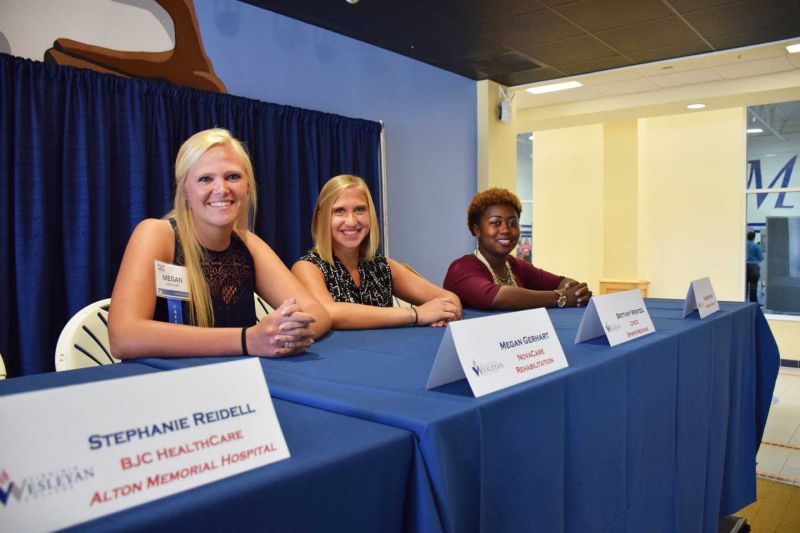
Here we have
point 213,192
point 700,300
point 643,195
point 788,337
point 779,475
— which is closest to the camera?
point 213,192

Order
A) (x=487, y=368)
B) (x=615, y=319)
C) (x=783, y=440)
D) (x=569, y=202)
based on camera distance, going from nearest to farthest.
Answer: (x=487, y=368) → (x=615, y=319) → (x=783, y=440) → (x=569, y=202)

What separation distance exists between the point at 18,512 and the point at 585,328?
3.90 ft

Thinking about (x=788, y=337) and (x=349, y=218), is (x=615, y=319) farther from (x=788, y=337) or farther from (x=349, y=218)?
(x=788, y=337)

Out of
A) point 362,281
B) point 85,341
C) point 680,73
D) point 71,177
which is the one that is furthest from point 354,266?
point 680,73

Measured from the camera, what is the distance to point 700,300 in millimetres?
1951

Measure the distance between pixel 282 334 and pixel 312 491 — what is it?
2.07 ft

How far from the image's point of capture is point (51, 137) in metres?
2.44

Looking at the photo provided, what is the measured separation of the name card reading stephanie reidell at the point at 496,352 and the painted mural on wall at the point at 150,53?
2.28 metres

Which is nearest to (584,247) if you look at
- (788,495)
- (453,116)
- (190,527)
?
(453,116)

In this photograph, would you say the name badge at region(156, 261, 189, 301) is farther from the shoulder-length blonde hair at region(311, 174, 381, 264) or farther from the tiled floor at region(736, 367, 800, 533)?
the tiled floor at region(736, 367, 800, 533)

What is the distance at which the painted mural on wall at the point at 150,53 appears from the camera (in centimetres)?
251

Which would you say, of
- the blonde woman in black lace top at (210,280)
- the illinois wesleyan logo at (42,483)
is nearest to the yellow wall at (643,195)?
the blonde woman in black lace top at (210,280)

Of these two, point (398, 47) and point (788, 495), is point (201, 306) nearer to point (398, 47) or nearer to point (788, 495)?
point (788, 495)

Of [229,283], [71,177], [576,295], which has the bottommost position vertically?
[576,295]
